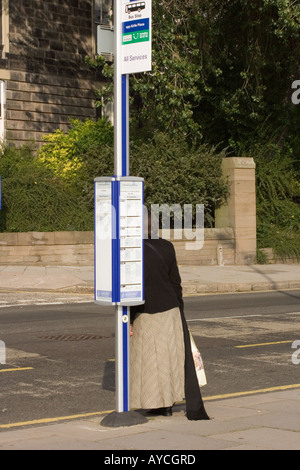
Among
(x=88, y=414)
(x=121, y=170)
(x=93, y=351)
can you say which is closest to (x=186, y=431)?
(x=88, y=414)

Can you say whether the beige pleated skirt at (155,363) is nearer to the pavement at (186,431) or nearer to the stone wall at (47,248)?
the pavement at (186,431)

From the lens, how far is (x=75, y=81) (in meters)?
32.8

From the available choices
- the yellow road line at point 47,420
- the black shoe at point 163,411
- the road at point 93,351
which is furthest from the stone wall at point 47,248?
the black shoe at point 163,411

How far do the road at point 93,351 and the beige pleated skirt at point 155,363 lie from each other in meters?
1.17

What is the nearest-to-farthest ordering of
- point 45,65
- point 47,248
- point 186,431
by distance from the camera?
point 186,431 < point 47,248 < point 45,65

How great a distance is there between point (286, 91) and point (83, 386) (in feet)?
79.0

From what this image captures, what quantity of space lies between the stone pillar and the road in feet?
29.6

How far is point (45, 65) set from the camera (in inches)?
1253

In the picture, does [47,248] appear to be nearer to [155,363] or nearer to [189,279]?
[189,279]

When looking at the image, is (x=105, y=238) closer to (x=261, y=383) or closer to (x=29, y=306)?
(x=261, y=383)

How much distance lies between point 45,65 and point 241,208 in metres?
9.46

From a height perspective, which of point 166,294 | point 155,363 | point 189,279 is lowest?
point 189,279

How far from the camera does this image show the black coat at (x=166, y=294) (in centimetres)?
771

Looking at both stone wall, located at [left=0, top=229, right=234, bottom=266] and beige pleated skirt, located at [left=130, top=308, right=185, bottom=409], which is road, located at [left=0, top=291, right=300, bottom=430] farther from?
stone wall, located at [left=0, top=229, right=234, bottom=266]
